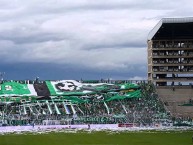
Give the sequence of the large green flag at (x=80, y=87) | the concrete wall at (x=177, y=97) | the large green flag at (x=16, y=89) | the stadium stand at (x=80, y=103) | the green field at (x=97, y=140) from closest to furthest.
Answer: the green field at (x=97, y=140) → the stadium stand at (x=80, y=103) → the concrete wall at (x=177, y=97) → the large green flag at (x=16, y=89) → the large green flag at (x=80, y=87)

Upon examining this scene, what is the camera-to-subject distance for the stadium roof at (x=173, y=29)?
386 ft

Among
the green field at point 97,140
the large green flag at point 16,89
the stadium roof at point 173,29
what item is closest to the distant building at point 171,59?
the stadium roof at point 173,29

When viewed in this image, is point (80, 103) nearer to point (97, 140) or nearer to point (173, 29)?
point (173, 29)

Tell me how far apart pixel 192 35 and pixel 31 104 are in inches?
1783

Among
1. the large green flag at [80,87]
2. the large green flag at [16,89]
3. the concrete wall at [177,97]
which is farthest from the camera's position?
the large green flag at [80,87]

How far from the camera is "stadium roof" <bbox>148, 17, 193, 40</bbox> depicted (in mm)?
117562

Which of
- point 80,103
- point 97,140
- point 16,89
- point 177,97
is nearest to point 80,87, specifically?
point 80,103

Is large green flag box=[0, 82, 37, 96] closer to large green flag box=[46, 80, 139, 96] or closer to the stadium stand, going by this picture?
the stadium stand

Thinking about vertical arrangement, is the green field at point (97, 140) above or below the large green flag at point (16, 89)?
below

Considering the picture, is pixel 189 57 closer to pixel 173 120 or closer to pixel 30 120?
pixel 173 120

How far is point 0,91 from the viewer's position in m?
124

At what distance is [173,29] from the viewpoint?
12612 cm

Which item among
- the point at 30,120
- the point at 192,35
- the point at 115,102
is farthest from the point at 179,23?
the point at 30,120

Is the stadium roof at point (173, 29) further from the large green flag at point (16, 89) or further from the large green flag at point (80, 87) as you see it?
the large green flag at point (16, 89)
